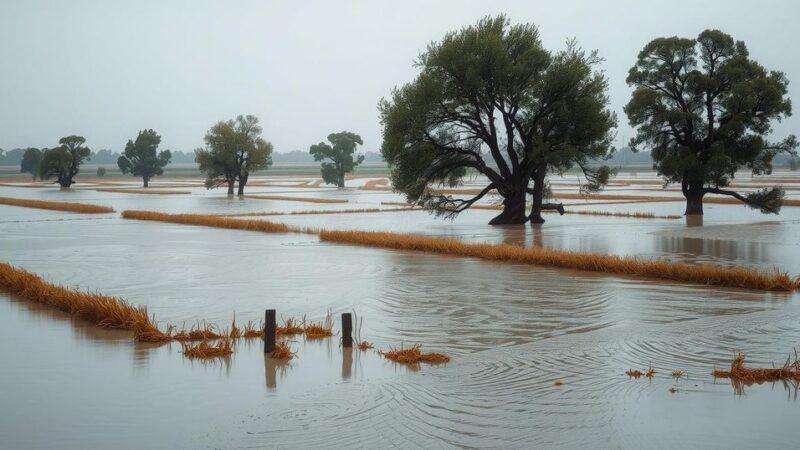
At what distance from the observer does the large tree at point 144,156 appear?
107 meters

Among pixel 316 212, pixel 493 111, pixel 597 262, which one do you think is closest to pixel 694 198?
pixel 493 111

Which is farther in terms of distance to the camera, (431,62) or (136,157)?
(136,157)

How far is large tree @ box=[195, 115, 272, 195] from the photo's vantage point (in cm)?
8231

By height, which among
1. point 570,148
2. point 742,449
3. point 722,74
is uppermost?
point 722,74

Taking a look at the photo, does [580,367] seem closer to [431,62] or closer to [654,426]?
[654,426]

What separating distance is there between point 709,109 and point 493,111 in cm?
1095

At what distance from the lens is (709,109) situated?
137 ft

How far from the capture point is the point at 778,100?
3969 cm

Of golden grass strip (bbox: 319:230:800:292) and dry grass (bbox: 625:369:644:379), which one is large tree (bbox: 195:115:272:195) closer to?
golden grass strip (bbox: 319:230:800:292)

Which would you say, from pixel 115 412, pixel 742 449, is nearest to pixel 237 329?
pixel 115 412

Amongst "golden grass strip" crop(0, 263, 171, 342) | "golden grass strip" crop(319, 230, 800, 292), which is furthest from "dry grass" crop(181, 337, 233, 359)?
"golden grass strip" crop(319, 230, 800, 292)

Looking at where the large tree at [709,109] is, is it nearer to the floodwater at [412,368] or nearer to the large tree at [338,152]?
the floodwater at [412,368]

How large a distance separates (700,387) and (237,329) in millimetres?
7083

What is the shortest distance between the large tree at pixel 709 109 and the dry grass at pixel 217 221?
699 inches
